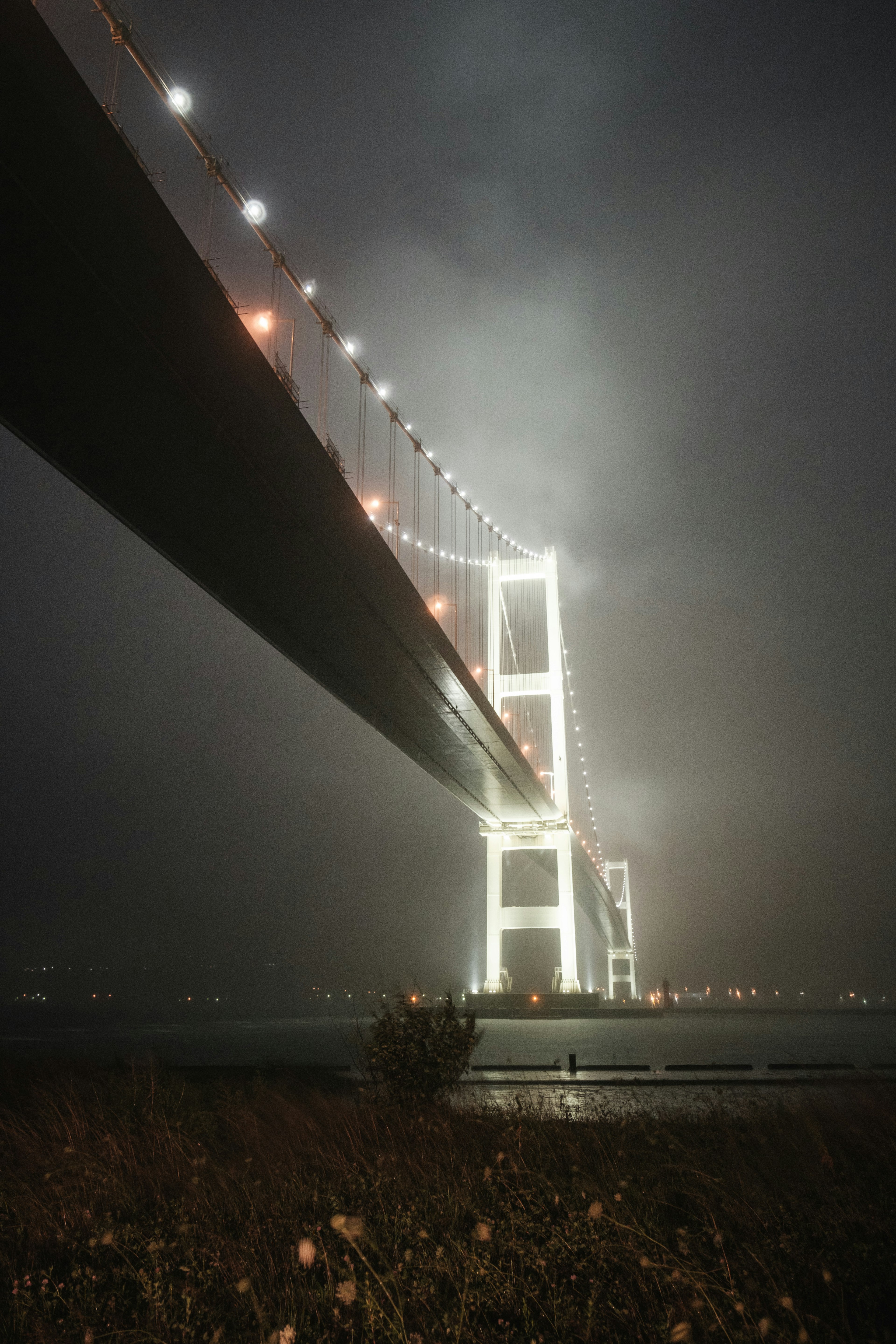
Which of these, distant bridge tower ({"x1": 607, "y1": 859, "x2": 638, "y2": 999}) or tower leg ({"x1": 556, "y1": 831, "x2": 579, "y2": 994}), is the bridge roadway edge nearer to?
tower leg ({"x1": 556, "y1": 831, "x2": 579, "y2": 994})

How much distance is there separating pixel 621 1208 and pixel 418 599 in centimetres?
1722

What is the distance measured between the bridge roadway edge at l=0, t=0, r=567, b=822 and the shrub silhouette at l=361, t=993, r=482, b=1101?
873cm

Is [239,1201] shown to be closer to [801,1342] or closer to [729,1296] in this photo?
[729,1296]

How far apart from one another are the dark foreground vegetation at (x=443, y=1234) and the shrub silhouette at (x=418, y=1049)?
1796 mm

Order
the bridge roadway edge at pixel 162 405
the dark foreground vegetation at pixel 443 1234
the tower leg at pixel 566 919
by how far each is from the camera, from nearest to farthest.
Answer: the dark foreground vegetation at pixel 443 1234 → the bridge roadway edge at pixel 162 405 → the tower leg at pixel 566 919

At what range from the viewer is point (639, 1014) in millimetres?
55312

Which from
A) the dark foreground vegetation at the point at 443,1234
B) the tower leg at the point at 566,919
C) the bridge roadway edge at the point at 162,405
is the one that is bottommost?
the dark foreground vegetation at the point at 443,1234

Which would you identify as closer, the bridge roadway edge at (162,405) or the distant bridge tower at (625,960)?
the bridge roadway edge at (162,405)

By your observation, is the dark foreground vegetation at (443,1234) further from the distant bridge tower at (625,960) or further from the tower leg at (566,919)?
the distant bridge tower at (625,960)

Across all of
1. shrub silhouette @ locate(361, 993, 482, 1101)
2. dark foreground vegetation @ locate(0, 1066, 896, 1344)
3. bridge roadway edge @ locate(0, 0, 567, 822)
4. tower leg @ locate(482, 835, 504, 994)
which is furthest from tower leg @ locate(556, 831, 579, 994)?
dark foreground vegetation @ locate(0, 1066, 896, 1344)

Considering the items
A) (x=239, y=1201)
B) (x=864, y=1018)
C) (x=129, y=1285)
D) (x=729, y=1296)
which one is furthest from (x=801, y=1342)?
(x=864, y=1018)

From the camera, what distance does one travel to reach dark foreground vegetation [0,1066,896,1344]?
2430mm

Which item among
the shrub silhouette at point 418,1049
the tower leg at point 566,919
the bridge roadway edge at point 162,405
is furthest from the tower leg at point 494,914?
the shrub silhouette at point 418,1049

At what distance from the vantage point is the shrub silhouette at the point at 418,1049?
24.2ft
